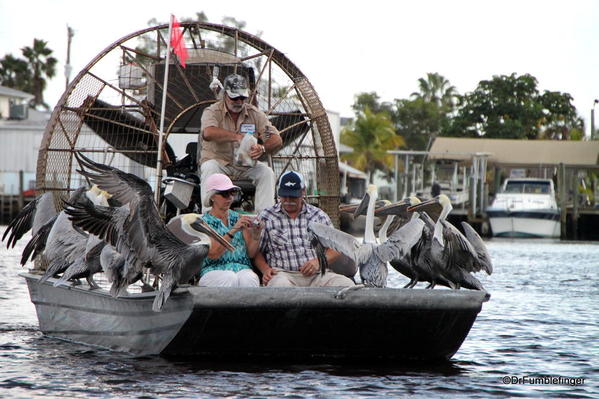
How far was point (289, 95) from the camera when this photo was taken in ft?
40.2

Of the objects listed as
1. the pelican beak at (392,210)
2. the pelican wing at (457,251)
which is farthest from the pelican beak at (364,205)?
the pelican wing at (457,251)

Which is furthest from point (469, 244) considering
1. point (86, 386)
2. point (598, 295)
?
point (598, 295)

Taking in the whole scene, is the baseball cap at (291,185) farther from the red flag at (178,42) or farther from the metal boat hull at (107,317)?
the red flag at (178,42)

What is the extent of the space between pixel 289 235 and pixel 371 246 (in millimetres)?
637

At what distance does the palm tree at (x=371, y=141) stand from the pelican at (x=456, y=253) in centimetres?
5334

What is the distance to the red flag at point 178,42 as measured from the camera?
10594 mm

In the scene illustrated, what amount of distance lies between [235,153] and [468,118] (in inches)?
1859

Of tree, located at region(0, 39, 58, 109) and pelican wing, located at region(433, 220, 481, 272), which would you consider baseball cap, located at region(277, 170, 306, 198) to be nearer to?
pelican wing, located at region(433, 220, 481, 272)

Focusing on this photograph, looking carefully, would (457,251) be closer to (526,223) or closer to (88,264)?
(88,264)

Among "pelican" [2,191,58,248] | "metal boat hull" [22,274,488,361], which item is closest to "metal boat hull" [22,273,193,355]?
"metal boat hull" [22,274,488,361]

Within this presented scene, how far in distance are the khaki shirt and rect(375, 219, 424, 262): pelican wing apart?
191 centimetres

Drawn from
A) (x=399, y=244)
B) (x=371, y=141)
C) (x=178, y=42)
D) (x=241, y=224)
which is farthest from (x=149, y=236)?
(x=371, y=141)

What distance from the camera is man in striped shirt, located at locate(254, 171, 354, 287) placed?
8.27 m

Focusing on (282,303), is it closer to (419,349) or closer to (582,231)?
(419,349)
